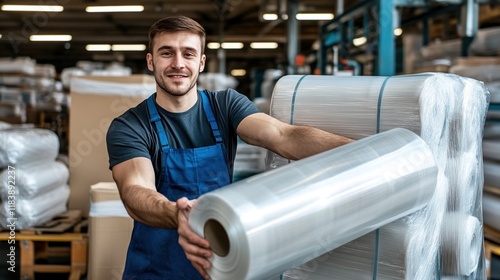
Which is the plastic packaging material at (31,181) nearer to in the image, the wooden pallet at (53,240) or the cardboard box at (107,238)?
the wooden pallet at (53,240)

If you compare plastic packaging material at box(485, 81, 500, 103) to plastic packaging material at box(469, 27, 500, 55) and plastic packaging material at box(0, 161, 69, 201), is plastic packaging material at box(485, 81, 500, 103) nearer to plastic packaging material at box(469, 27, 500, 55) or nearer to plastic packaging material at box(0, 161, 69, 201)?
plastic packaging material at box(469, 27, 500, 55)

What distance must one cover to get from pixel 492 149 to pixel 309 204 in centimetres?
276

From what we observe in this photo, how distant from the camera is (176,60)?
1860mm

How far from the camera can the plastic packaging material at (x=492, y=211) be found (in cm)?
336

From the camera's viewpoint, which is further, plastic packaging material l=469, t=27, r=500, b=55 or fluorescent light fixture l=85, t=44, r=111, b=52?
fluorescent light fixture l=85, t=44, r=111, b=52

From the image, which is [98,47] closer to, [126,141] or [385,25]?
[385,25]

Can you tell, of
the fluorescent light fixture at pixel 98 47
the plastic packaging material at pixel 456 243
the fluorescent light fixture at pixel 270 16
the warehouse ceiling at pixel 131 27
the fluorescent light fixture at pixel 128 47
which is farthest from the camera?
the fluorescent light fixture at pixel 98 47

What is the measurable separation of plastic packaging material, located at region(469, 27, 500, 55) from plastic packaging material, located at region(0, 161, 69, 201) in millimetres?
3572

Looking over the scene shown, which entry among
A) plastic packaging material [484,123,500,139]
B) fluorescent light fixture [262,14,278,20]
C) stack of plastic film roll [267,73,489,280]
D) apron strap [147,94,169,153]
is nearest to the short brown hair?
apron strap [147,94,169,153]

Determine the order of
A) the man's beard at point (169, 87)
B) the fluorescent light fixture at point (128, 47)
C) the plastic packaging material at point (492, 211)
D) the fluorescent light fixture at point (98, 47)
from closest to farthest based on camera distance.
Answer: the man's beard at point (169, 87)
the plastic packaging material at point (492, 211)
the fluorescent light fixture at point (128, 47)
the fluorescent light fixture at point (98, 47)

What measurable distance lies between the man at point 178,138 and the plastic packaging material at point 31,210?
1956 mm

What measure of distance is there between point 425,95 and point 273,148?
1.81 feet

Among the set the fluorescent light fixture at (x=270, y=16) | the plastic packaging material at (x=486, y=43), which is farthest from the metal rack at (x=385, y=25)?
the fluorescent light fixture at (x=270, y=16)

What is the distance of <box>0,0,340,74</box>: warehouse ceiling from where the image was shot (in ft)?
38.5
